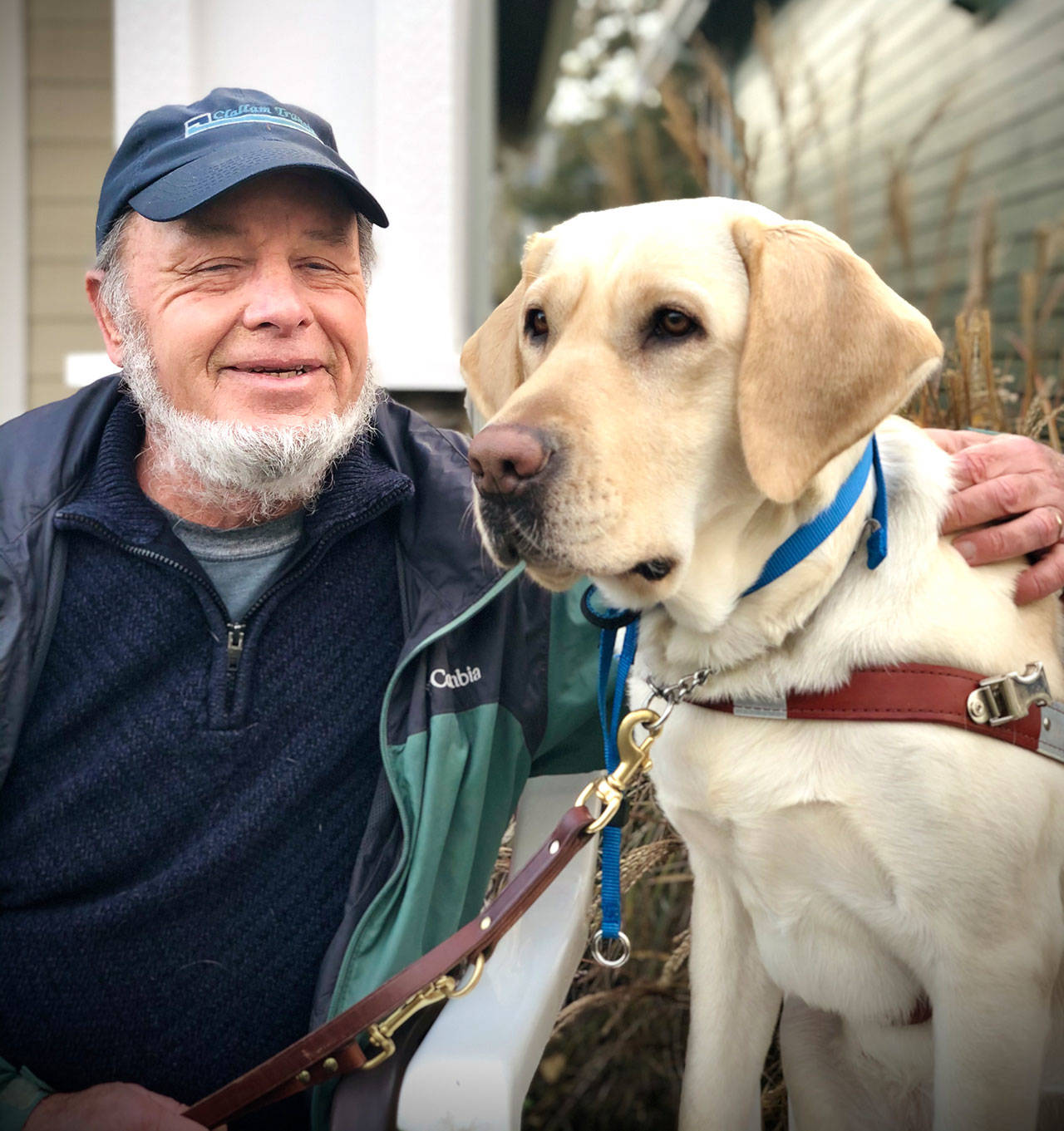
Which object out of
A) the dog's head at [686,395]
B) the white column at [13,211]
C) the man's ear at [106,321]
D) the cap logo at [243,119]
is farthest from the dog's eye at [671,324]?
the white column at [13,211]

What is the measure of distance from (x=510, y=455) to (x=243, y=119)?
1.08 meters

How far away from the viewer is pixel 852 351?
1.47 meters

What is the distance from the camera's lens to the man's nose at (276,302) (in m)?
A: 1.93

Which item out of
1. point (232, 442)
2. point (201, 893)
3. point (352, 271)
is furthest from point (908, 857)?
point (352, 271)

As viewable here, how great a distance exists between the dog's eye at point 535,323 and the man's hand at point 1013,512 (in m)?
0.71

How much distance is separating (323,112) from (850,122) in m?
1.86

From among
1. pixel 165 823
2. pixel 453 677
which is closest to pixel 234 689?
pixel 165 823

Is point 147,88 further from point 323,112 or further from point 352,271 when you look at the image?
point 352,271

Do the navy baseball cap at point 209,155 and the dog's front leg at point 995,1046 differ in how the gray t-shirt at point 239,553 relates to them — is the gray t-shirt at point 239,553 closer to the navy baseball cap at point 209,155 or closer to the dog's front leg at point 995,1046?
the navy baseball cap at point 209,155

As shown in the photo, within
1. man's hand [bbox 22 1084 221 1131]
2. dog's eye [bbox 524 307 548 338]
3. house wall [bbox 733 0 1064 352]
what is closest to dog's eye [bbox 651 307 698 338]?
dog's eye [bbox 524 307 548 338]

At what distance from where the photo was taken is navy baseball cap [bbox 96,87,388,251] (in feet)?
6.15

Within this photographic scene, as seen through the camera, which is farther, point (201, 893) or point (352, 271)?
point (352, 271)

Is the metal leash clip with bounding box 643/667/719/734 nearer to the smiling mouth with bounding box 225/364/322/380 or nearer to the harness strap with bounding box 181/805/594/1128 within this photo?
the harness strap with bounding box 181/805/594/1128

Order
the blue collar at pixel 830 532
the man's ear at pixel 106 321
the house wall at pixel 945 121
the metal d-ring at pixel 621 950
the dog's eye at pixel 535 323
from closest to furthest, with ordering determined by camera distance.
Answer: the blue collar at pixel 830 532 < the metal d-ring at pixel 621 950 < the dog's eye at pixel 535 323 < the man's ear at pixel 106 321 < the house wall at pixel 945 121
